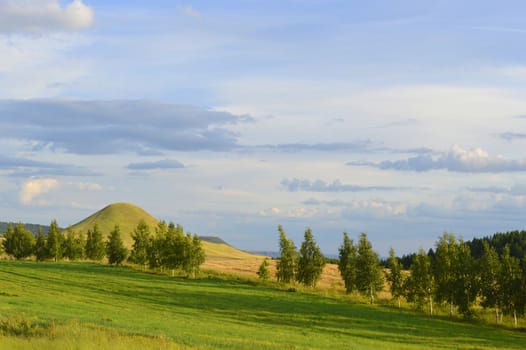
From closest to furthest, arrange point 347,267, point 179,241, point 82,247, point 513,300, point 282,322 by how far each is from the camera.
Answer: point 282,322 < point 513,300 < point 347,267 < point 179,241 < point 82,247

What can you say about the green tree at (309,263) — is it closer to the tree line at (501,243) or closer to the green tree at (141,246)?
the green tree at (141,246)

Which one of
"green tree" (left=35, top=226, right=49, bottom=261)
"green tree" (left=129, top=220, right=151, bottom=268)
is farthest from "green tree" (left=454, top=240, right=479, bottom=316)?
"green tree" (left=35, top=226, right=49, bottom=261)

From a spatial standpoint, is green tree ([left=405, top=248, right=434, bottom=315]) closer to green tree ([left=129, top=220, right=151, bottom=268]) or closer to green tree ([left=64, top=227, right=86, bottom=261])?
green tree ([left=129, top=220, right=151, bottom=268])

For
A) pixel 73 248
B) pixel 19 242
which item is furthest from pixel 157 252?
pixel 19 242

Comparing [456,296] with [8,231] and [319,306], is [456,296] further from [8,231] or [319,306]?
[8,231]

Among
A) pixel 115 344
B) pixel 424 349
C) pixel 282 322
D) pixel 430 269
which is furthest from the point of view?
pixel 430 269

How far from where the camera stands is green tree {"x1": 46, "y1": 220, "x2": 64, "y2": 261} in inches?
5679

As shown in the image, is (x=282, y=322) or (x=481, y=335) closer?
(x=282, y=322)

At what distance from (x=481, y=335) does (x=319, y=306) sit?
2083 centimetres

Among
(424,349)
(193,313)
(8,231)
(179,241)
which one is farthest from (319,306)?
(8,231)

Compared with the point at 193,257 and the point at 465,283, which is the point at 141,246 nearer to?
the point at 193,257

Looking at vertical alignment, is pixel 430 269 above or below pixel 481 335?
above

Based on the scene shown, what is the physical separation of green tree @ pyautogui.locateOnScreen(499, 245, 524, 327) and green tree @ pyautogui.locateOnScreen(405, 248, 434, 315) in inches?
396

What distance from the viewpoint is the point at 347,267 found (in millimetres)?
92250
